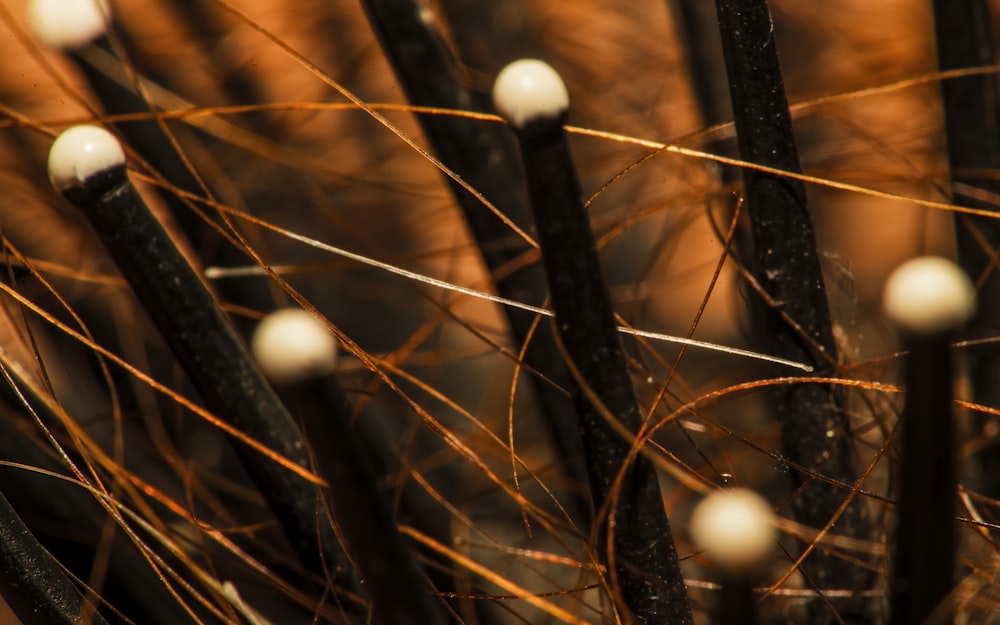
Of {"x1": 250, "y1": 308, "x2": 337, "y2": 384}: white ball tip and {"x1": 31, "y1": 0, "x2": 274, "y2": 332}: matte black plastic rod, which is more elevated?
{"x1": 31, "y1": 0, "x2": 274, "y2": 332}: matte black plastic rod

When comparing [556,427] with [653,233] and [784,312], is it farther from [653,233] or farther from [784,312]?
[653,233]

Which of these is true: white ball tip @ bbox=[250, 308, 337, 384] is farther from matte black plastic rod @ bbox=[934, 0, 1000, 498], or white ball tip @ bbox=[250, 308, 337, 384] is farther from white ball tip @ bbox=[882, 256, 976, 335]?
matte black plastic rod @ bbox=[934, 0, 1000, 498]

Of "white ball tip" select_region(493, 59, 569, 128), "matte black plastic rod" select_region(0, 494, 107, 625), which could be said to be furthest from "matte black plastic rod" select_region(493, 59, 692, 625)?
"matte black plastic rod" select_region(0, 494, 107, 625)

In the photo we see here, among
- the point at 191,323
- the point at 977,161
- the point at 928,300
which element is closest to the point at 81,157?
the point at 191,323

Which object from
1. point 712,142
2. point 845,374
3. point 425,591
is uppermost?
point 712,142

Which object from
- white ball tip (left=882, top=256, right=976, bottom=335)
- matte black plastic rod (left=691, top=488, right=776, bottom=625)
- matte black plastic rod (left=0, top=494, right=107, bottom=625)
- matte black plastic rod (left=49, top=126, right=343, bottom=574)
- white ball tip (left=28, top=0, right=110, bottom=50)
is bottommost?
matte black plastic rod (left=0, top=494, right=107, bottom=625)

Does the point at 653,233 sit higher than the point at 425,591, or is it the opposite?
the point at 653,233

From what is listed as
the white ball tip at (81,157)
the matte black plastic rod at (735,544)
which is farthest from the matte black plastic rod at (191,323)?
the matte black plastic rod at (735,544)

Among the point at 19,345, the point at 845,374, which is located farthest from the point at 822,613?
the point at 19,345
